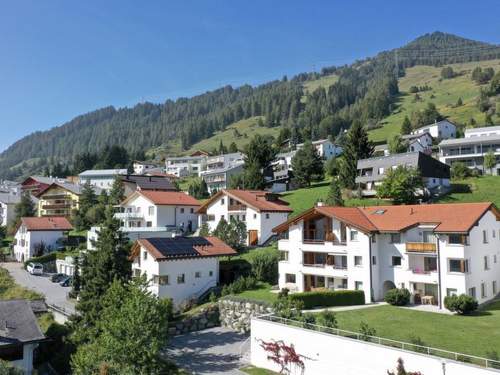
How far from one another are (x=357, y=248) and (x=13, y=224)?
8424cm

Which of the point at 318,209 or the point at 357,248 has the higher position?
the point at 318,209

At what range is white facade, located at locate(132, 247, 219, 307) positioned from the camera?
42.0 meters

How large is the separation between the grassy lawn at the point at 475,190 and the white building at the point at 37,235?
2487 inches

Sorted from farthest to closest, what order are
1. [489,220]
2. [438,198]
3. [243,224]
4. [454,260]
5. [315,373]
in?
[438,198] → [243,224] → [489,220] → [454,260] → [315,373]

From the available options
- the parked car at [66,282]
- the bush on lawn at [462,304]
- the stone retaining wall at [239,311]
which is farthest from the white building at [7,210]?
the bush on lawn at [462,304]

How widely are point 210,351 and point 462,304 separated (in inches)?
740

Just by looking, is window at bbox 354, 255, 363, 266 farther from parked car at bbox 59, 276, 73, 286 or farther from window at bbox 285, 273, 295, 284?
parked car at bbox 59, 276, 73, 286

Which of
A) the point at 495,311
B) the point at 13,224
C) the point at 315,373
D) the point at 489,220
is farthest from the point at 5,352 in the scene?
the point at 13,224

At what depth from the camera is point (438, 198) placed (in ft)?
207

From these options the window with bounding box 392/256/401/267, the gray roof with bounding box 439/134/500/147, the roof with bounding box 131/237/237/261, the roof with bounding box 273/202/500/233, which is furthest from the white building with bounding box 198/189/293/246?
the gray roof with bounding box 439/134/500/147

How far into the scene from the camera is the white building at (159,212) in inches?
2736

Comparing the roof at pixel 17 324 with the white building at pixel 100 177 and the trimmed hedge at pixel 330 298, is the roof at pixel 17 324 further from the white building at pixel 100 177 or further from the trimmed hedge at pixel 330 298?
the white building at pixel 100 177

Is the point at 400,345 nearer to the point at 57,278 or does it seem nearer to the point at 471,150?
the point at 57,278

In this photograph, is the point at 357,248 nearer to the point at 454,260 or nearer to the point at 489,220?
the point at 454,260
